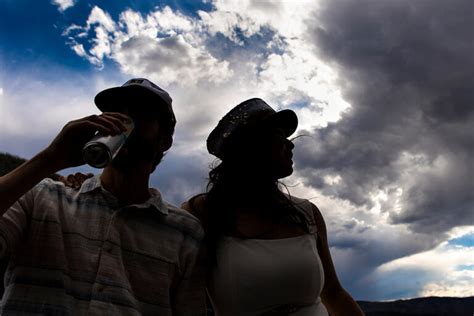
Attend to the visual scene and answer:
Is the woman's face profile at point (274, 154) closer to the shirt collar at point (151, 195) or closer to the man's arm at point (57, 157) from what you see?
the shirt collar at point (151, 195)

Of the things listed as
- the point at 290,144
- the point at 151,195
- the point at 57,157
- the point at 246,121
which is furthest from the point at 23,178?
the point at 290,144

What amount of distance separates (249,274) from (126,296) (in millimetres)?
852

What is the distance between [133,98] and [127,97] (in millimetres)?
45

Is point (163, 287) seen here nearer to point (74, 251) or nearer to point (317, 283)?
point (74, 251)

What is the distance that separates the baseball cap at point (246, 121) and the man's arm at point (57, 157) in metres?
1.44

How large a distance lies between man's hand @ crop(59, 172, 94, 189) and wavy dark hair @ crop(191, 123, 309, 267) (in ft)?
3.01

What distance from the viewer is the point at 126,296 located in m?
2.61

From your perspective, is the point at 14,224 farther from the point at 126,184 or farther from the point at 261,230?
the point at 261,230

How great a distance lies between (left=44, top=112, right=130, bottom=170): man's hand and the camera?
92.0 inches

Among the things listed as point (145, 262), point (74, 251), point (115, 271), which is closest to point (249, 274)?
point (145, 262)

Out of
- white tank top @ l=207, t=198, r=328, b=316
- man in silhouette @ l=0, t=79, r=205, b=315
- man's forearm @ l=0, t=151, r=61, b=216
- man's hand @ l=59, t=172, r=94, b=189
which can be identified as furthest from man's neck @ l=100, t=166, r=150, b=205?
white tank top @ l=207, t=198, r=328, b=316

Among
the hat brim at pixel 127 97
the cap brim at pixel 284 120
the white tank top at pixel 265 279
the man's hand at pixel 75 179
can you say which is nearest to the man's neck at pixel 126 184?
the man's hand at pixel 75 179

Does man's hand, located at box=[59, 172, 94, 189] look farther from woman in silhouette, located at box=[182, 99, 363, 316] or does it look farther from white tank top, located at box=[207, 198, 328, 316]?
white tank top, located at box=[207, 198, 328, 316]

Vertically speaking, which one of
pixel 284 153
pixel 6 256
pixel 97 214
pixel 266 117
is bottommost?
pixel 6 256
